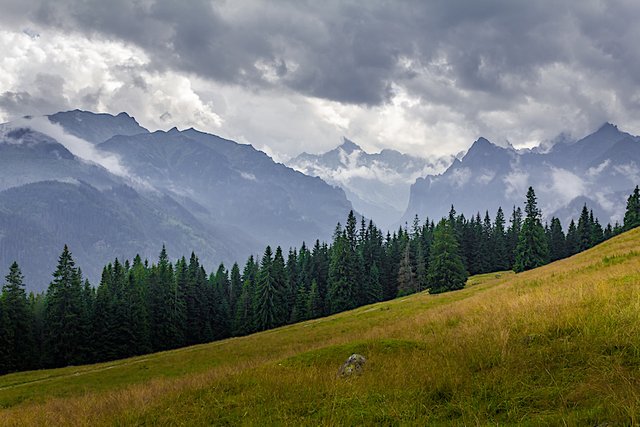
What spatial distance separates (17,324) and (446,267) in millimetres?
64985

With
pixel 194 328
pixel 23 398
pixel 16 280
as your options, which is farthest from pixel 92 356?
pixel 23 398

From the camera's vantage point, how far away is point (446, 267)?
65375 mm

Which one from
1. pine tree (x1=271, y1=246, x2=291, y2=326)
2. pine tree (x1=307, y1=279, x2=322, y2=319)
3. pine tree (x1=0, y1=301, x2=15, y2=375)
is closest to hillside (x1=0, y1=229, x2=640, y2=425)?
pine tree (x1=0, y1=301, x2=15, y2=375)

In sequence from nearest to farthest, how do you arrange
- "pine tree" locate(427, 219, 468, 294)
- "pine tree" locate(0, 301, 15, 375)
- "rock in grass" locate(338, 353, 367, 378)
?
"rock in grass" locate(338, 353, 367, 378), "pine tree" locate(0, 301, 15, 375), "pine tree" locate(427, 219, 468, 294)

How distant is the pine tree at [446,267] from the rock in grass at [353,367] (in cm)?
5620

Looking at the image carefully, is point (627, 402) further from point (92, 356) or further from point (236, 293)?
point (236, 293)

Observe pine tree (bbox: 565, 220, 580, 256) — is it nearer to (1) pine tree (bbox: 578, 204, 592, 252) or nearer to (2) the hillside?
(1) pine tree (bbox: 578, 204, 592, 252)

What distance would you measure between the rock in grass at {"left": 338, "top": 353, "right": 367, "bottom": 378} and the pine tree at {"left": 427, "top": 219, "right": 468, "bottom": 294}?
5620cm

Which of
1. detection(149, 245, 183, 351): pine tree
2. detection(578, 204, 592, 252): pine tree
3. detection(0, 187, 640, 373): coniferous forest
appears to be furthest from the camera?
detection(578, 204, 592, 252): pine tree

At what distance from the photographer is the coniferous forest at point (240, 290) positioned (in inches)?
2347

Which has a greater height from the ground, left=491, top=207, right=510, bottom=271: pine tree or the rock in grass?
left=491, top=207, right=510, bottom=271: pine tree

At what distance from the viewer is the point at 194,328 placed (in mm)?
79562

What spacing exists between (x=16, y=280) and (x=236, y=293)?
52.1 metres

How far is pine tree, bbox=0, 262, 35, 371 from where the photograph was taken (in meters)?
55.9
